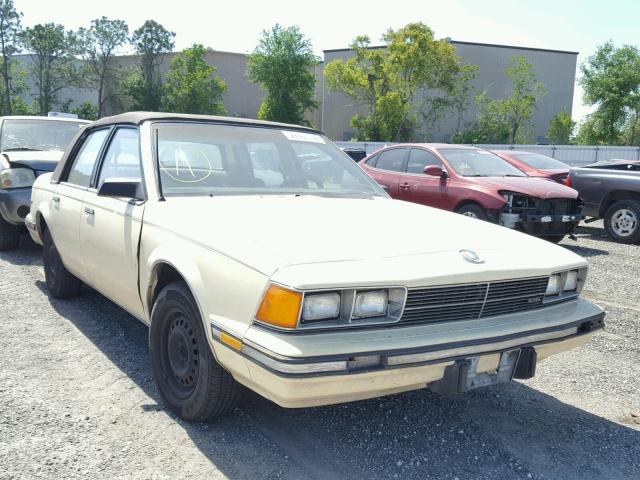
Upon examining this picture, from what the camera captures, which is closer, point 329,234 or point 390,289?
point 390,289

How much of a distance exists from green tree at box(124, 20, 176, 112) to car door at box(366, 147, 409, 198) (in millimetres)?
55174

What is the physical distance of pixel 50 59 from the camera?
5912 centimetres

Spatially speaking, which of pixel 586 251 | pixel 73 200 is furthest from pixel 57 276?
pixel 586 251

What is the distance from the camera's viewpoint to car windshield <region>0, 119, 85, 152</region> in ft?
25.5

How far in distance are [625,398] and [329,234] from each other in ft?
7.47

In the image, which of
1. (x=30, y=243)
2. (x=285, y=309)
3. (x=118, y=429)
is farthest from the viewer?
(x=30, y=243)

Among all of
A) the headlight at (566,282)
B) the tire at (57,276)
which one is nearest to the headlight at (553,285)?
the headlight at (566,282)

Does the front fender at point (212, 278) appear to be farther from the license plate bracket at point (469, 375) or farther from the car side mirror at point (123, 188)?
the license plate bracket at point (469, 375)

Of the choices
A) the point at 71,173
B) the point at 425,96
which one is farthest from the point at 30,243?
the point at 425,96

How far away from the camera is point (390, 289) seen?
2.47 metres

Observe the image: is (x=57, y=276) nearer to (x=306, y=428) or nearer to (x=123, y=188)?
(x=123, y=188)

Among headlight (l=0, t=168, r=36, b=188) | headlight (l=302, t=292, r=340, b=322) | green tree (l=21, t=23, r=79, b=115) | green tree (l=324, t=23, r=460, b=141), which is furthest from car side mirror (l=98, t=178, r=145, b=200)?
green tree (l=21, t=23, r=79, b=115)

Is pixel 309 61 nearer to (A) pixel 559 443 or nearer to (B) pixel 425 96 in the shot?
A: (B) pixel 425 96

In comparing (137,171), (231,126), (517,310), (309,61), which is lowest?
(517,310)
